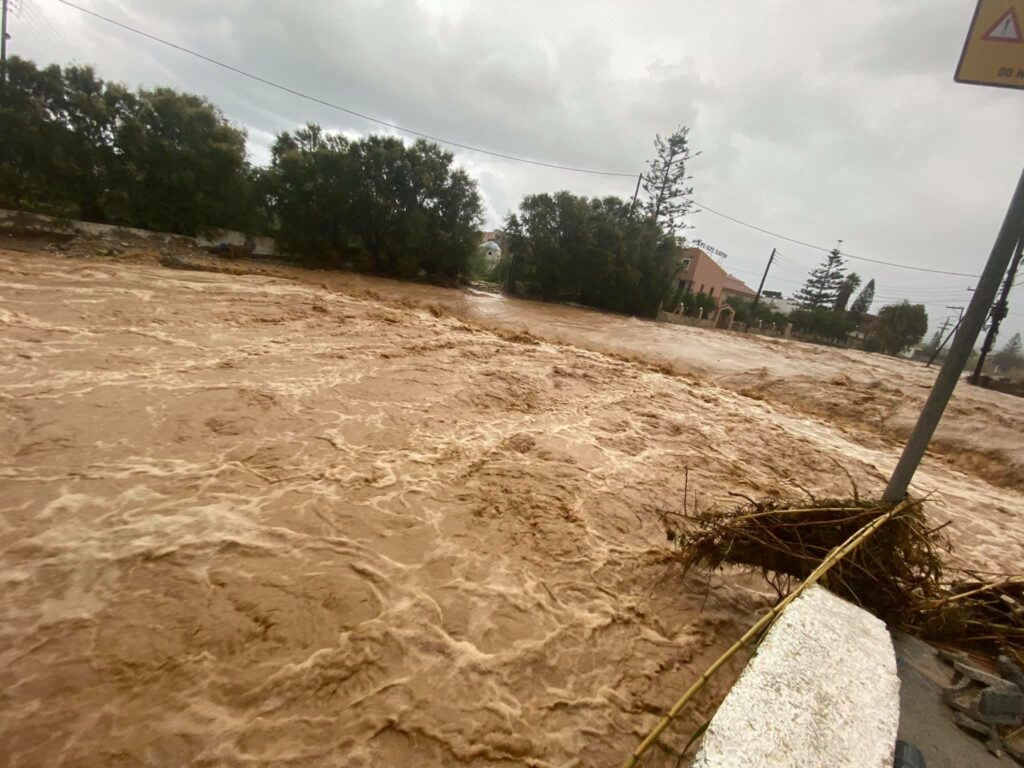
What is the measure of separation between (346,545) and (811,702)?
290 centimetres

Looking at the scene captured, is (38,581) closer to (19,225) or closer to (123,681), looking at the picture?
(123,681)

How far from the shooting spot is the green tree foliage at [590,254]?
81.3ft

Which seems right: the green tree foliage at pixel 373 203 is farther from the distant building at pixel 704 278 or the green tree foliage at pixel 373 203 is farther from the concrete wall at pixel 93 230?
the distant building at pixel 704 278

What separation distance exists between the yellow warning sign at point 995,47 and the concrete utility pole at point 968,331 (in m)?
0.47

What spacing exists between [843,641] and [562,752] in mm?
1425

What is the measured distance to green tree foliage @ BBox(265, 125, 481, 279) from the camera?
19.4 meters

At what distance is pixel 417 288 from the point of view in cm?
1961

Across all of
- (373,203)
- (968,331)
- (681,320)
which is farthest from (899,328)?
(968,331)

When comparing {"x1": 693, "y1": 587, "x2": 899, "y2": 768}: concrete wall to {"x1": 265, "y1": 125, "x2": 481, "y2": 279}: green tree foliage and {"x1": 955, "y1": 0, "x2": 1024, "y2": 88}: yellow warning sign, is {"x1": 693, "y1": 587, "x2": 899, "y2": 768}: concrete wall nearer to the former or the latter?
{"x1": 955, "y1": 0, "x2": 1024, "y2": 88}: yellow warning sign

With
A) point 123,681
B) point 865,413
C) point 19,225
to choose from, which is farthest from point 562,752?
point 19,225

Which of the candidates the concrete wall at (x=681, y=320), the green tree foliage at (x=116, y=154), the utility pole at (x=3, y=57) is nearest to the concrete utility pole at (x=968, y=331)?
the green tree foliage at (x=116, y=154)

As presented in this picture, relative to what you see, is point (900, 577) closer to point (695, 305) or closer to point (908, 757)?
point (908, 757)

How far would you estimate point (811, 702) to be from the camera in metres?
1.51

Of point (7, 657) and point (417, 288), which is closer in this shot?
point (7, 657)
